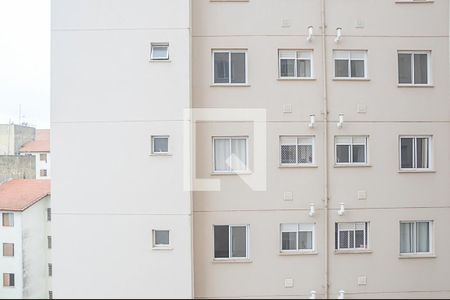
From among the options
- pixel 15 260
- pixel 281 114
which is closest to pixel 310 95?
pixel 281 114

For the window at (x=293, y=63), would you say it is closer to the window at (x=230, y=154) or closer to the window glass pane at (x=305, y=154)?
the window glass pane at (x=305, y=154)

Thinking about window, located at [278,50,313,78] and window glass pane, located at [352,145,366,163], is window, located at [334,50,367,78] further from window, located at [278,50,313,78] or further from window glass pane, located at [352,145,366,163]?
window glass pane, located at [352,145,366,163]

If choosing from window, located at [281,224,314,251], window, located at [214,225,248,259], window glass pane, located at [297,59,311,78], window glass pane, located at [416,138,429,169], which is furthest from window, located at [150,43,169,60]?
window glass pane, located at [416,138,429,169]

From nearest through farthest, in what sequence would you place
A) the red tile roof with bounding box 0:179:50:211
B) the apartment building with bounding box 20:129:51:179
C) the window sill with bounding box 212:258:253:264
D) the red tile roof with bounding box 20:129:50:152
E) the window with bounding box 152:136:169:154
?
1. the window with bounding box 152:136:169:154
2. the window sill with bounding box 212:258:253:264
3. the red tile roof with bounding box 0:179:50:211
4. the red tile roof with bounding box 20:129:50:152
5. the apartment building with bounding box 20:129:51:179

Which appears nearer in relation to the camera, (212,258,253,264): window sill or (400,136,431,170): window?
(212,258,253,264): window sill

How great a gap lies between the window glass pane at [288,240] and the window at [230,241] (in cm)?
63

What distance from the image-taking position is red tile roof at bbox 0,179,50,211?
28.6 ft

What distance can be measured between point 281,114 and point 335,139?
3.37ft

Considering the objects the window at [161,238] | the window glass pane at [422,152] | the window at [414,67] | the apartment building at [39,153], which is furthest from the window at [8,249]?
the window at [414,67]

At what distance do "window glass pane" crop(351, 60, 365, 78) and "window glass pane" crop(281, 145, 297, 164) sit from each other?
1668 mm

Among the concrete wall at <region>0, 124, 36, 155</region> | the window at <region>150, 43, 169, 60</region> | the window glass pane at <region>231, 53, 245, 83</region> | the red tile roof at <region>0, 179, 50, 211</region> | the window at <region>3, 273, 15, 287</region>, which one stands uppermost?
the window at <region>150, 43, 169, 60</region>

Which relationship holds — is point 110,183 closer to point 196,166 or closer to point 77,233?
point 77,233

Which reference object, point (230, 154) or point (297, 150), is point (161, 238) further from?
point (297, 150)

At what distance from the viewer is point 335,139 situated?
19.1 feet
